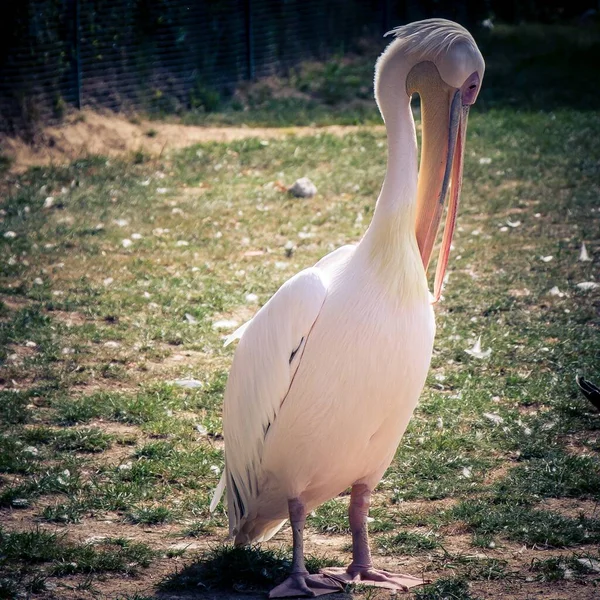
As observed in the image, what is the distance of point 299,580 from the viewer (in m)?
3.15

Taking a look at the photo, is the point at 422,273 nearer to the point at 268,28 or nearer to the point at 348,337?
the point at 348,337

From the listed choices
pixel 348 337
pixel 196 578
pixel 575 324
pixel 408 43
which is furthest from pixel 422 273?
pixel 575 324

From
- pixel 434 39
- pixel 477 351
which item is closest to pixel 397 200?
pixel 434 39

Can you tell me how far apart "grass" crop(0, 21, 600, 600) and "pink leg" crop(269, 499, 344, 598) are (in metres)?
0.16

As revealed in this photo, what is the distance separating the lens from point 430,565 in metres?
3.41

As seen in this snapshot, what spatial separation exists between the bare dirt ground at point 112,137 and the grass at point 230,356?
0.35 metres

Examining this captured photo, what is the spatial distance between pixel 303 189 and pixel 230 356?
121 inches

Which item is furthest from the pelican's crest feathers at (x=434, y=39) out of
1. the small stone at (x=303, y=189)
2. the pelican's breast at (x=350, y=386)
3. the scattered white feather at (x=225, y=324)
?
the small stone at (x=303, y=189)

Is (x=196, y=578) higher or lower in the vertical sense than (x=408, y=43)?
lower

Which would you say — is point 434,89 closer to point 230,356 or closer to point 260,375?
point 260,375

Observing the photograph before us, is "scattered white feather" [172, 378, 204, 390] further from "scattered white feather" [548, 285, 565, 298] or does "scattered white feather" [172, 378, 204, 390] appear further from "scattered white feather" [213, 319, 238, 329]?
"scattered white feather" [548, 285, 565, 298]

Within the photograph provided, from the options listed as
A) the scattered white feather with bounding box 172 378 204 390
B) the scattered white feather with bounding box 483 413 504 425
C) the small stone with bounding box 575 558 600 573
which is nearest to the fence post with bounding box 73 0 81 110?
the scattered white feather with bounding box 172 378 204 390

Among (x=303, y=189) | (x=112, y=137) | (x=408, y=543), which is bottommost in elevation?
(x=408, y=543)

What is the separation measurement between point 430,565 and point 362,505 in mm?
321
